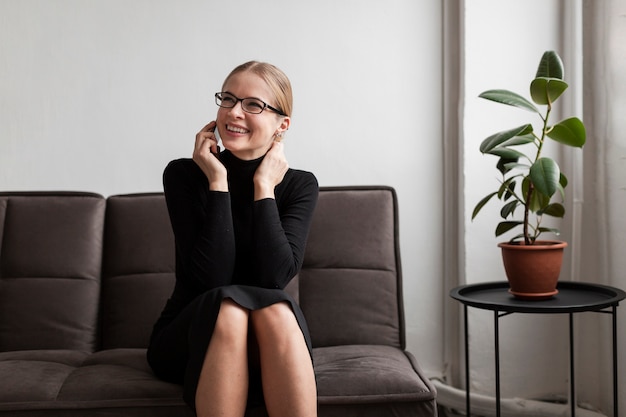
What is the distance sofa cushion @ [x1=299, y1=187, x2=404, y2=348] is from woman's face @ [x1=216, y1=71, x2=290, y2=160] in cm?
53

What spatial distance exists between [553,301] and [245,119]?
107 cm

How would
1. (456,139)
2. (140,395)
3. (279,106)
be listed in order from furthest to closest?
1. (456,139)
2. (279,106)
3. (140,395)

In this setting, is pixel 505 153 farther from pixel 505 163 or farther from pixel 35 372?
pixel 35 372

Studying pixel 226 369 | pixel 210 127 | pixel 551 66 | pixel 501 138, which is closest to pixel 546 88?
pixel 551 66

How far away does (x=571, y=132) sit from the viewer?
2100 mm

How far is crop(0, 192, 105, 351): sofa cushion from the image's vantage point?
243cm

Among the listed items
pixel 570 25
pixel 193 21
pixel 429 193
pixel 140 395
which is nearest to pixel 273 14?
pixel 193 21

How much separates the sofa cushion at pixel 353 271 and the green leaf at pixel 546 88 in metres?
0.65

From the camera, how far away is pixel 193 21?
2852mm

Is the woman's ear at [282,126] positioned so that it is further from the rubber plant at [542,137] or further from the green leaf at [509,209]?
the green leaf at [509,209]

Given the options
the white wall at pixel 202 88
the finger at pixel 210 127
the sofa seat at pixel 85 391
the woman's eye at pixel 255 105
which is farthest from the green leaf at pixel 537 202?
the sofa seat at pixel 85 391

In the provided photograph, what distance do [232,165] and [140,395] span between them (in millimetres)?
717

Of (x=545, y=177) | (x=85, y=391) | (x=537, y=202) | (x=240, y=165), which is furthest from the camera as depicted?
(x=537, y=202)

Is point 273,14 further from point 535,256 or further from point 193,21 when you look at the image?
point 535,256
